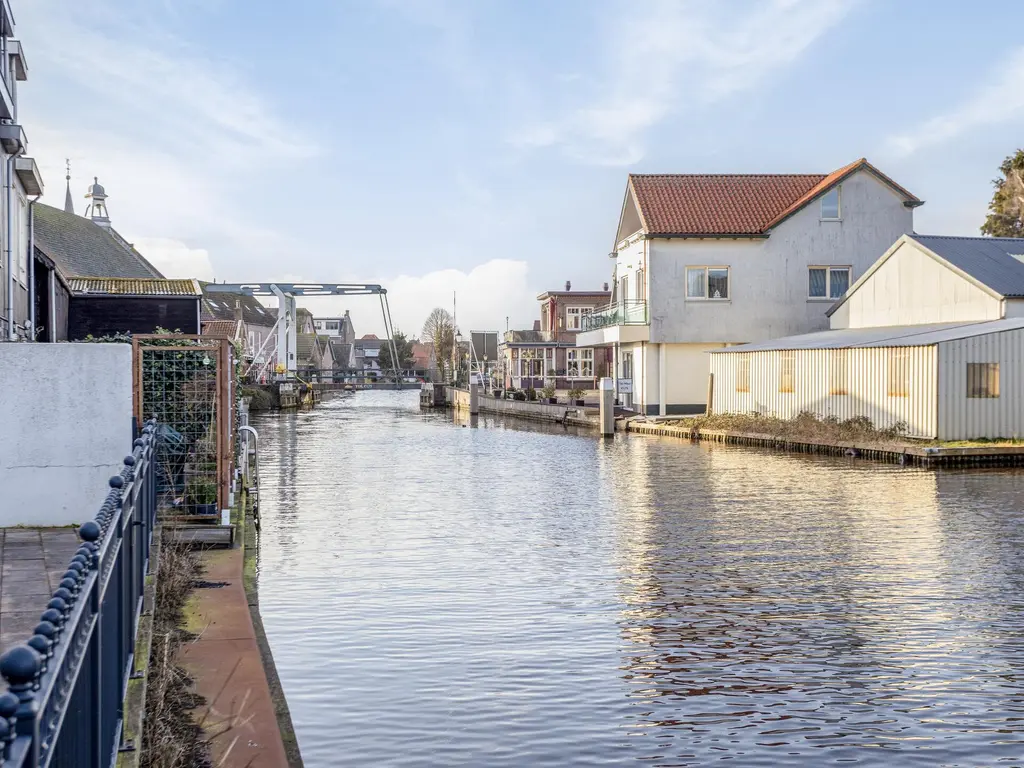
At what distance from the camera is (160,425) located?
1105cm

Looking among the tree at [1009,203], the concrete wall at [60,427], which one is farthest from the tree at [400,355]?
the concrete wall at [60,427]

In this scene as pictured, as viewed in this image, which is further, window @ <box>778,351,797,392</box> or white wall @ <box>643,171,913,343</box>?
white wall @ <box>643,171,913,343</box>

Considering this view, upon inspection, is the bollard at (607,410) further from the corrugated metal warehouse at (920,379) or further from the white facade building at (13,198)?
the white facade building at (13,198)

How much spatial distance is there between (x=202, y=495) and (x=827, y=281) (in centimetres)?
3486

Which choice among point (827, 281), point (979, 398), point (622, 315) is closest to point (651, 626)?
point (979, 398)

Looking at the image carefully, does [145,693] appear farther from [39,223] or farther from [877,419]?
[39,223]

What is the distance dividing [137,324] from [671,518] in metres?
20.3

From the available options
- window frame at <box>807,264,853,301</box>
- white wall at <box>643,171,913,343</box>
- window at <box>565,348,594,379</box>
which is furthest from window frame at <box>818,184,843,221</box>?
window at <box>565,348,594,379</box>

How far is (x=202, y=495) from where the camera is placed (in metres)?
11.6

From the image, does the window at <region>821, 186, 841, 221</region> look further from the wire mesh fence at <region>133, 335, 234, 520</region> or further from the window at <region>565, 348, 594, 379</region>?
the wire mesh fence at <region>133, 335, 234, 520</region>

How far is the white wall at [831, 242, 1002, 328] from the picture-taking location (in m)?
30.5

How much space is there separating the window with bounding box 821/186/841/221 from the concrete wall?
3575cm

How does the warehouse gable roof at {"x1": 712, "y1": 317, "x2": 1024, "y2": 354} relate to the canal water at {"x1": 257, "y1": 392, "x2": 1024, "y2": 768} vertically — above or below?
above

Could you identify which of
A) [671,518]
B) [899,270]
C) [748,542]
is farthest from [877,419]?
[748,542]
